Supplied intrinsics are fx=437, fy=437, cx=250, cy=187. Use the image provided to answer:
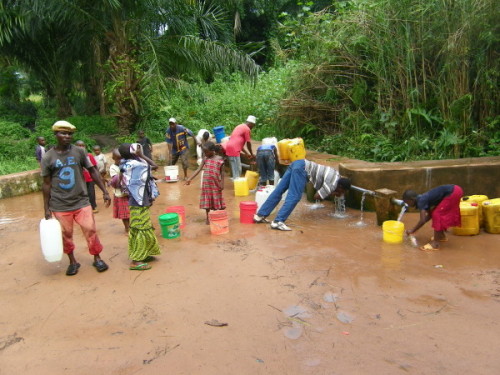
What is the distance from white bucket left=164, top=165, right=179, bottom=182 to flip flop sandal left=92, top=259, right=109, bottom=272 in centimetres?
498

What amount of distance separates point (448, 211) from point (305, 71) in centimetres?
626

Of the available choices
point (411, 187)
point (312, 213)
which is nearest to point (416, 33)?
point (411, 187)

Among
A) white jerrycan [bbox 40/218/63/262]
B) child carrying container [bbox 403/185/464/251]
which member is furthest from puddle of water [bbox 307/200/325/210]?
white jerrycan [bbox 40/218/63/262]

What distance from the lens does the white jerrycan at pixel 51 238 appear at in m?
4.65

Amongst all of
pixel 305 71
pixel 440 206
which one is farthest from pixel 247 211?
pixel 305 71

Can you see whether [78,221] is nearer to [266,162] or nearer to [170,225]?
[170,225]

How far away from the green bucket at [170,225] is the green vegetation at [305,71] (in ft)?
→ 14.9

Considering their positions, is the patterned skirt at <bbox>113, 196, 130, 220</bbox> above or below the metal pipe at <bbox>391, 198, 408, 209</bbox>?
above

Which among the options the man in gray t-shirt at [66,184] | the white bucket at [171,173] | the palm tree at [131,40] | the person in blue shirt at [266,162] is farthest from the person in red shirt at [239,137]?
the man in gray t-shirt at [66,184]

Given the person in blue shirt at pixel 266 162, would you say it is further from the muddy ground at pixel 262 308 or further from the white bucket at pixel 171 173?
the white bucket at pixel 171 173

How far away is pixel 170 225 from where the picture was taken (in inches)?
233

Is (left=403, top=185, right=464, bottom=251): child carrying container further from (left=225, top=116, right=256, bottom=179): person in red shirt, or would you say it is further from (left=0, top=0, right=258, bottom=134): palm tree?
(left=0, top=0, right=258, bottom=134): palm tree

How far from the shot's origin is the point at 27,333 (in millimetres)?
3725

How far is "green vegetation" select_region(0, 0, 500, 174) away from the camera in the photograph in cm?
779
